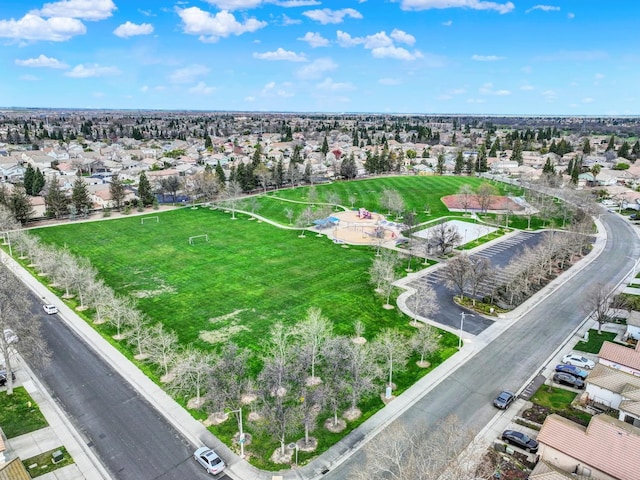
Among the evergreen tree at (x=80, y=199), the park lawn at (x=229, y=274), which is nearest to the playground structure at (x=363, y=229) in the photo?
the park lawn at (x=229, y=274)

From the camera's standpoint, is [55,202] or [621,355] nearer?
[621,355]

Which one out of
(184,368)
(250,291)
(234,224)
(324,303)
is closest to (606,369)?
(324,303)

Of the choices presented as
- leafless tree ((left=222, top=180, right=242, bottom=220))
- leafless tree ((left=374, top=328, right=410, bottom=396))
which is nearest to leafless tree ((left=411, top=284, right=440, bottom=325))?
leafless tree ((left=374, top=328, right=410, bottom=396))

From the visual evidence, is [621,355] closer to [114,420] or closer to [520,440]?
[520,440]

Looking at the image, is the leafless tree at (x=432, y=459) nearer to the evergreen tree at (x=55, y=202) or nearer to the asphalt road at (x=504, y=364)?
the asphalt road at (x=504, y=364)

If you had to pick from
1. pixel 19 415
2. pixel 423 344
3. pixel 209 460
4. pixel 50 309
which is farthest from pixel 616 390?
pixel 50 309

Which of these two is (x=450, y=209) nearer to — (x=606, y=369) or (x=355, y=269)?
(x=355, y=269)
